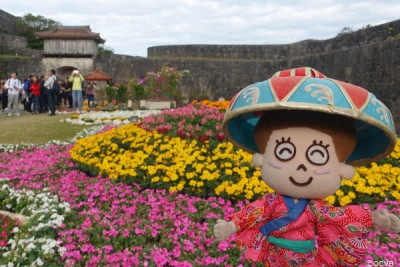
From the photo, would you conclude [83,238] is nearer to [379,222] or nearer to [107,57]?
[379,222]

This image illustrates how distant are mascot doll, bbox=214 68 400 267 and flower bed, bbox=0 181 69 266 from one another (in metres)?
1.81

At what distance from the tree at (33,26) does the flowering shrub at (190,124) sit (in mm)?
38333

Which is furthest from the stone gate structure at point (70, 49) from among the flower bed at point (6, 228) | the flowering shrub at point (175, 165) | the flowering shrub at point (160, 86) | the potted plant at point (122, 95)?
the flower bed at point (6, 228)

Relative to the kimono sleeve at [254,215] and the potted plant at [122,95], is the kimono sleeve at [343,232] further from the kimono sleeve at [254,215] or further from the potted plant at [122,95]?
the potted plant at [122,95]

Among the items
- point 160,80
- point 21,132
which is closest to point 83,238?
point 21,132

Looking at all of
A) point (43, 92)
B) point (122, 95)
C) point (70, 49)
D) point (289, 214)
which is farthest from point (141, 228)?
point (70, 49)

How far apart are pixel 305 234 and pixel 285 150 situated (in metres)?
0.46

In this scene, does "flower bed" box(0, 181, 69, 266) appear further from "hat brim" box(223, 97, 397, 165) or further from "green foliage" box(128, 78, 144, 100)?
"green foliage" box(128, 78, 144, 100)

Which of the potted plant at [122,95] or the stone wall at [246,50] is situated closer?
the potted plant at [122,95]

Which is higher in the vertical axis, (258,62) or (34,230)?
(258,62)

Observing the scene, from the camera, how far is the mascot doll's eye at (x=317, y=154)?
6.03ft

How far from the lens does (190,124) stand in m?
6.07

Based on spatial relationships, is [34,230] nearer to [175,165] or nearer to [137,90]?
[175,165]

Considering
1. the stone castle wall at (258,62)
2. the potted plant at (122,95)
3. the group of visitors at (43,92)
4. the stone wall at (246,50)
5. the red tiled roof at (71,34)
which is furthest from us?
the red tiled roof at (71,34)
